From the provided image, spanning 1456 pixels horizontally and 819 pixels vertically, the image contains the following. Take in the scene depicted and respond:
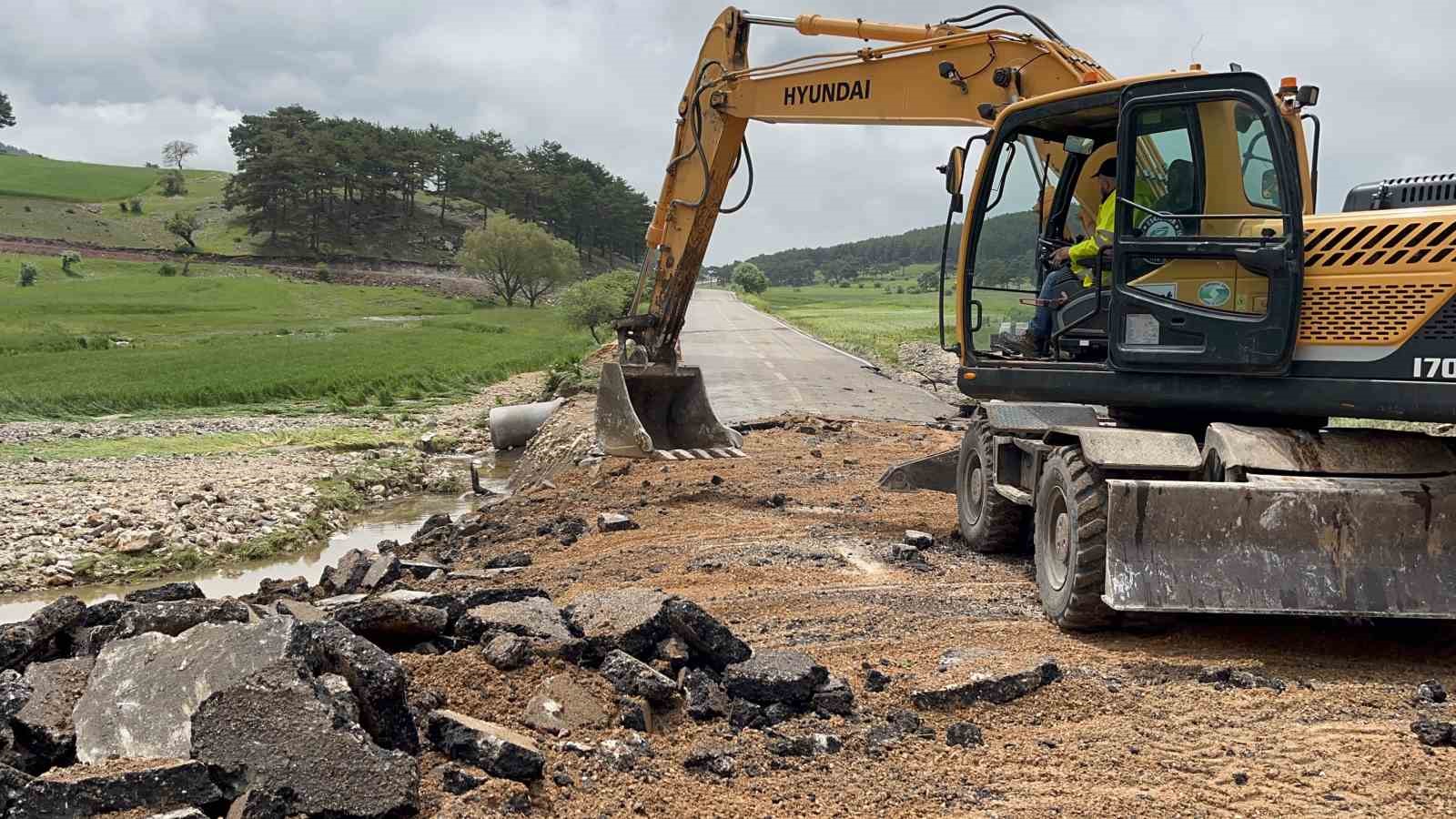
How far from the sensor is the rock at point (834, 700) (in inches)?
206

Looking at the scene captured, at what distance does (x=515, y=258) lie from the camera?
241 feet

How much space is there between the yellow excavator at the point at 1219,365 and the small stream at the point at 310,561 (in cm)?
654

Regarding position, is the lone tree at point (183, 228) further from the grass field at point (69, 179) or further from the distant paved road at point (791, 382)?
the distant paved road at point (791, 382)

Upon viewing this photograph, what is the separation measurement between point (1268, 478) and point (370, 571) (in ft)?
19.7

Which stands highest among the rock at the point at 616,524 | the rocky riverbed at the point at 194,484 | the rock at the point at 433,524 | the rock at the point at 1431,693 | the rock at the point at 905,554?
the rock at the point at 1431,693

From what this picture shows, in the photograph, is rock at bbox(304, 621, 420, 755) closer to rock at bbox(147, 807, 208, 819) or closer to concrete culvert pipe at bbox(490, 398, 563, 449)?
rock at bbox(147, 807, 208, 819)

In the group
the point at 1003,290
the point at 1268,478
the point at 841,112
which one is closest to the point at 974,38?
the point at 841,112

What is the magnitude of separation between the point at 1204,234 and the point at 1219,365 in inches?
30.2

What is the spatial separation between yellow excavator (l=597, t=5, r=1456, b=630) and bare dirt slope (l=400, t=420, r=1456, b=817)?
0.47m

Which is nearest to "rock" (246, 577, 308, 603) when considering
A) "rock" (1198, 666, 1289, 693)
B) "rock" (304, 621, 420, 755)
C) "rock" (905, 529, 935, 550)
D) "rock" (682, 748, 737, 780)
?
"rock" (304, 621, 420, 755)

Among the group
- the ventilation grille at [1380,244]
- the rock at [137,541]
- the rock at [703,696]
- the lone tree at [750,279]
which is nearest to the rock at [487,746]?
the rock at [703,696]

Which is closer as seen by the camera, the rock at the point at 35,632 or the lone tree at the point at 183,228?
the rock at the point at 35,632

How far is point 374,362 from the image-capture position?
3406 centimetres

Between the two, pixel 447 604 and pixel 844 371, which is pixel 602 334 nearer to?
pixel 844 371
